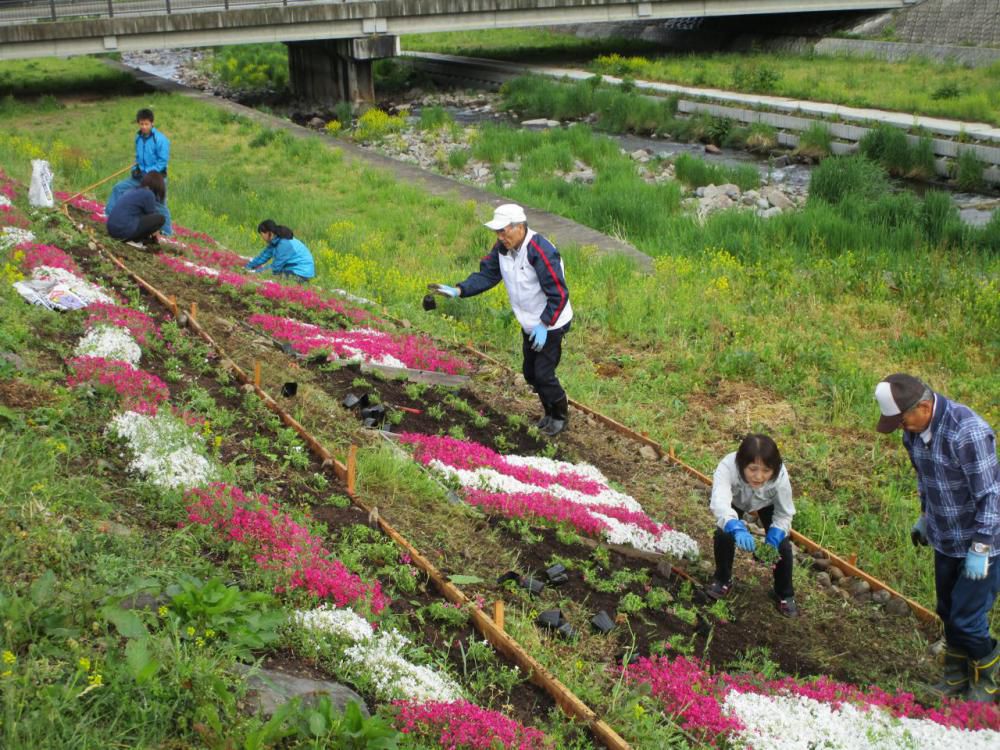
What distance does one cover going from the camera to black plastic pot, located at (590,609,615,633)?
554 centimetres

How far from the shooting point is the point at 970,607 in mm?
5398

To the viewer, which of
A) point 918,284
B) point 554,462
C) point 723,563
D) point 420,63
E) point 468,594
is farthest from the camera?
point 420,63

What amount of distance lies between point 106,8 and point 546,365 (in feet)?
100

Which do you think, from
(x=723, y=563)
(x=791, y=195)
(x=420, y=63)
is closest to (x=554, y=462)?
(x=723, y=563)

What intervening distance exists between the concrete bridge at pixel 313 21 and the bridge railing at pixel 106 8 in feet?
0.11

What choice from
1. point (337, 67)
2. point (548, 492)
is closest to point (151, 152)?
point (548, 492)

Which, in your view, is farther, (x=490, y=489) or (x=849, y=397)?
(x=849, y=397)

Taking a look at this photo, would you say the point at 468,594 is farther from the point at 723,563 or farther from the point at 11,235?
the point at 11,235

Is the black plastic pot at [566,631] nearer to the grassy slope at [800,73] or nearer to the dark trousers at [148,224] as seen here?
the dark trousers at [148,224]

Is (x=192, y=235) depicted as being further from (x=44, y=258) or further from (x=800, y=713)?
(x=800, y=713)

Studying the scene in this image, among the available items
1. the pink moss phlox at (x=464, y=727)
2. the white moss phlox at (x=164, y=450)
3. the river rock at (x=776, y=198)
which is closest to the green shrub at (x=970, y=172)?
the river rock at (x=776, y=198)

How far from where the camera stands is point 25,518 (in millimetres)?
4852

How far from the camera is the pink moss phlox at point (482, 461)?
24.6 feet

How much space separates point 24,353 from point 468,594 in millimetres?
3940
